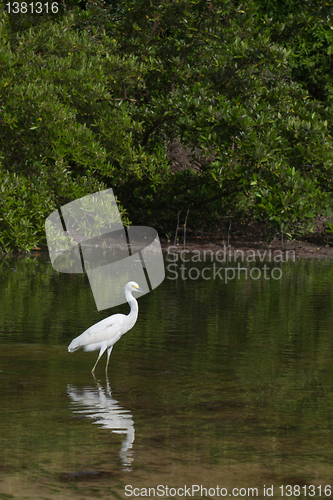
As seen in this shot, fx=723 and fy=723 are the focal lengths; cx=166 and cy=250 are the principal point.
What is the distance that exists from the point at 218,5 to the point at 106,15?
4.24 meters

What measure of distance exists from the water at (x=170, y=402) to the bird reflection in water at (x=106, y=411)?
2cm

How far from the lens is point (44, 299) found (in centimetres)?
1200

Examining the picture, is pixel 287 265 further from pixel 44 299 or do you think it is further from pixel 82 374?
pixel 82 374

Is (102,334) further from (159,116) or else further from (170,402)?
(159,116)

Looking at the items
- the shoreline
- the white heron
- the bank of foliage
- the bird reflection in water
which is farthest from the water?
the shoreline

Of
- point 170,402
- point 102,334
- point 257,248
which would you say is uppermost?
point 102,334

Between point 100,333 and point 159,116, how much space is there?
534 inches

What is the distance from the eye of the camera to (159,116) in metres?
20.2

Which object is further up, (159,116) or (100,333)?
(159,116)

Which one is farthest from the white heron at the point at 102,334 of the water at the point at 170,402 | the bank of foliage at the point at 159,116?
the bank of foliage at the point at 159,116

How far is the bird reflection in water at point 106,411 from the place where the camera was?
5230mm

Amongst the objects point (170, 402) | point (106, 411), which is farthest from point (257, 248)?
point (106, 411)

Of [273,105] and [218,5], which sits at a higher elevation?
[218,5]

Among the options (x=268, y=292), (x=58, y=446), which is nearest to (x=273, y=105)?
(x=268, y=292)
